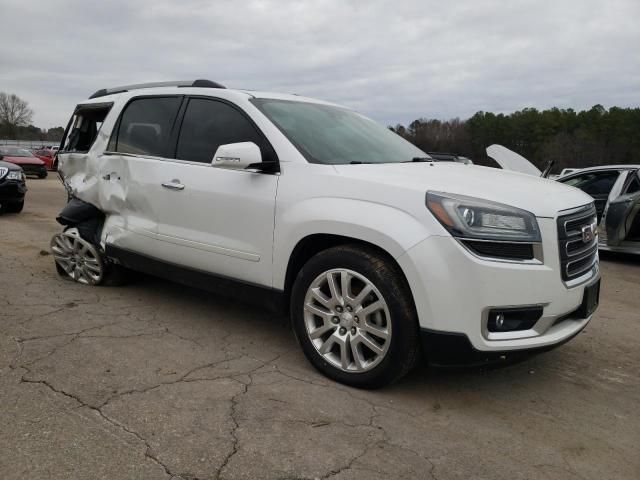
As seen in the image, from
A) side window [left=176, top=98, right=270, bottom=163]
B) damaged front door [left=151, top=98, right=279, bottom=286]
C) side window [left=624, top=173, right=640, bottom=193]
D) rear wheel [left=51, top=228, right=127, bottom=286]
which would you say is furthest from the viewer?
side window [left=624, top=173, right=640, bottom=193]

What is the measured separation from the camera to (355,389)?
10.3 ft

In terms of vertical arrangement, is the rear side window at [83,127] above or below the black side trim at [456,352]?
above

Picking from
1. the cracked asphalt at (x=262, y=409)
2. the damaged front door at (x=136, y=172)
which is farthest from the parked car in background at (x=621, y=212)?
the damaged front door at (x=136, y=172)

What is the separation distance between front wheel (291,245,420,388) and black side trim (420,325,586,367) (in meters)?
0.09

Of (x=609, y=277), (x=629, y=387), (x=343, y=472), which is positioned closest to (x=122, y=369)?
(x=343, y=472)

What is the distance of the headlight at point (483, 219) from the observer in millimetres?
2748

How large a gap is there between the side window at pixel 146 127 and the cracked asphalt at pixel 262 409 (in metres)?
1.34

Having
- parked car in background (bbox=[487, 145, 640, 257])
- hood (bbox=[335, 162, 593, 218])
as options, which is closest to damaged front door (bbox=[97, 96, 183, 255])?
hood (bbox=[335, 162, 593, 218])

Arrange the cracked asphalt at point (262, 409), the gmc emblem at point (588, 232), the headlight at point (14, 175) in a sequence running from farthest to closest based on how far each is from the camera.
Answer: the headlight at point (14, 175), the gmc emblem at point (588, 232), the cracked asphalt at point (262, 409)

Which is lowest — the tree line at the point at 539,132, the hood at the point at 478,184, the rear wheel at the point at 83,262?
the rear wheel at the point at 83,262

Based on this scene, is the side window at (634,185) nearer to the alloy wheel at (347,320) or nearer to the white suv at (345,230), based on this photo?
the white suv at (345,230)

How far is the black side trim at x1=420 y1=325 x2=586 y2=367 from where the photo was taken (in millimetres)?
2785

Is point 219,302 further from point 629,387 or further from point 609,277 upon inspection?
point 609,277

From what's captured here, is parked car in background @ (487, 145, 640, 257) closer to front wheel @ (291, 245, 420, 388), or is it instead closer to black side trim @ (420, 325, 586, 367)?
black side trim @ (420, 325, 586, 367)
